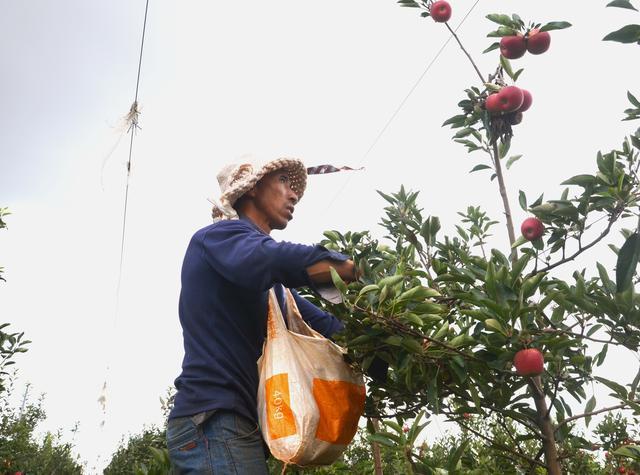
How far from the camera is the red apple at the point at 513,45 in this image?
8.23 feet

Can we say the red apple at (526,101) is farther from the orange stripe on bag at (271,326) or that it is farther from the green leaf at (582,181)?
the orange stripe on bag at (271,326)

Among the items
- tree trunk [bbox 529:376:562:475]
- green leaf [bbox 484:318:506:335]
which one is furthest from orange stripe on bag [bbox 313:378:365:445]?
tree trunk [bbox 529:376:562:475]

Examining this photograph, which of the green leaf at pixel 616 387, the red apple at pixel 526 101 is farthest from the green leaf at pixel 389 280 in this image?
the red apple at pixel 526 101

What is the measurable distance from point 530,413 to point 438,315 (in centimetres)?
57

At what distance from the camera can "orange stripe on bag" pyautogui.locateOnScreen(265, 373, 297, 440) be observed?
156cm

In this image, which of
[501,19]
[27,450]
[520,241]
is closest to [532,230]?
[520,241]

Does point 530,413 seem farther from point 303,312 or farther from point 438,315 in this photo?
point 303,312

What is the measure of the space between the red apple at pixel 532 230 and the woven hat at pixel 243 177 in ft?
2.91

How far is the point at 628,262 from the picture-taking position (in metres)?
1.39

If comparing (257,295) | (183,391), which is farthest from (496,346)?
(183,391)

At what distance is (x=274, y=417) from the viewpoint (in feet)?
5.19

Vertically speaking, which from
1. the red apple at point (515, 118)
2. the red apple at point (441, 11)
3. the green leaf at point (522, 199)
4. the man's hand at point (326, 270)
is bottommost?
the man's hand at point (326, 270)

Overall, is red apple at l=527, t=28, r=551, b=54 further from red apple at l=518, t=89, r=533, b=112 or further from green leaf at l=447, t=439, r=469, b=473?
green leaf at l=447, t=439, r=469, b=473

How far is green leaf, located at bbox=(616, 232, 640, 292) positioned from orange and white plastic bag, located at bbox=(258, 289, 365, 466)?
33.5 inches
